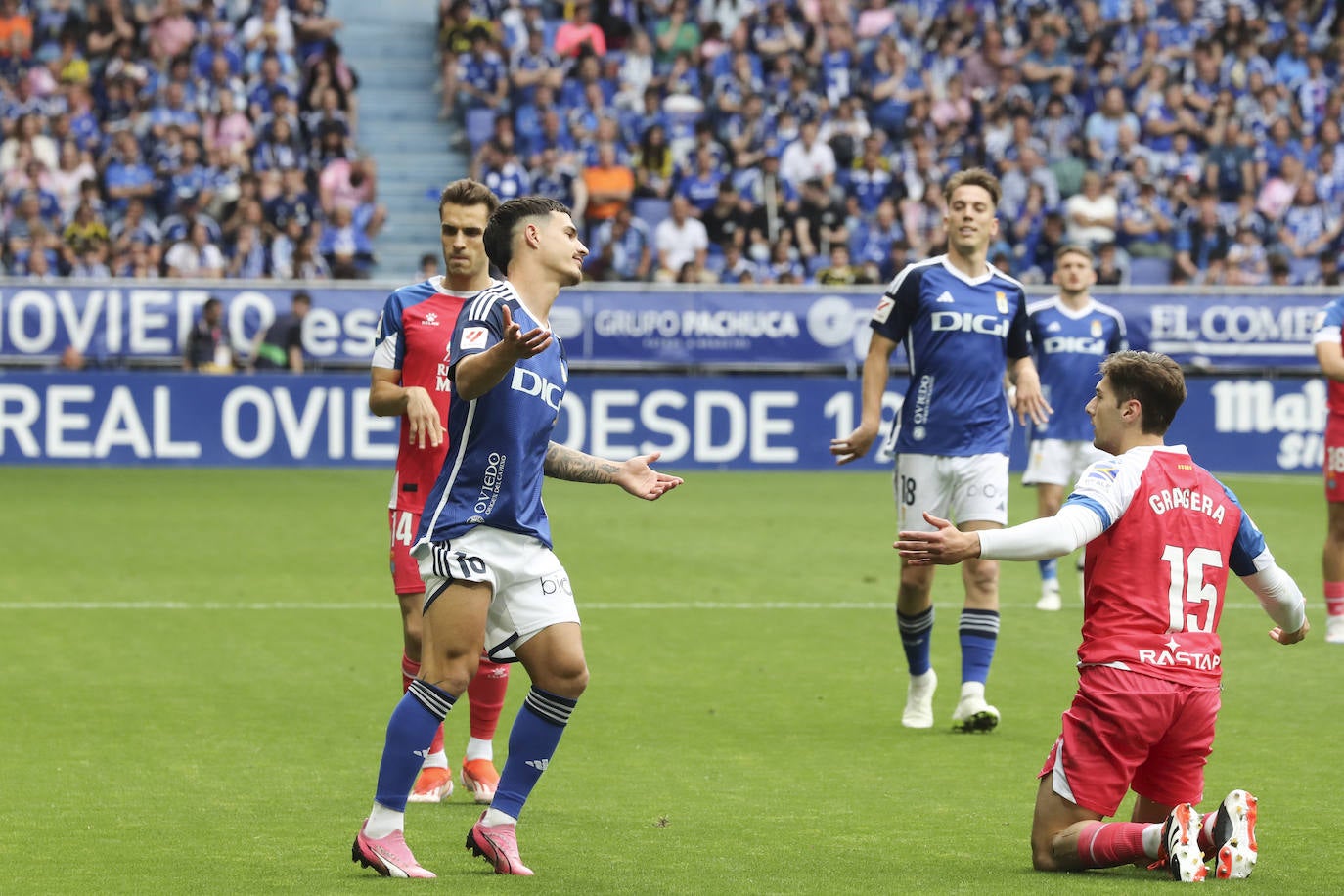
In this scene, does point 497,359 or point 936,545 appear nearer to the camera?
point 936,545

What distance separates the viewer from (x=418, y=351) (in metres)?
7.26

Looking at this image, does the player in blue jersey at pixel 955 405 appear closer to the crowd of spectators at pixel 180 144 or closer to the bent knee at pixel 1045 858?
the bent knee at pixel 1045 858

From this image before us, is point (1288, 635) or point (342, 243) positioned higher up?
point (342, 243)

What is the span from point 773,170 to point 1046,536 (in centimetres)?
2015

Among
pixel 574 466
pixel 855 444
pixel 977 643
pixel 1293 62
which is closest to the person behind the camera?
pixel 574 466

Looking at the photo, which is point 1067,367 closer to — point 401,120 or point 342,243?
point 342,243

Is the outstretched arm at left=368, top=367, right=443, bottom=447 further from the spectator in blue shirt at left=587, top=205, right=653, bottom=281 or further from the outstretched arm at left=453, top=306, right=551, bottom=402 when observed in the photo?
the spectator in blue shirt at left=587, top=205, right=653, bottom=281

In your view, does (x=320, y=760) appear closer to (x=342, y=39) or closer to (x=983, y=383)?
(x=983, y=383)

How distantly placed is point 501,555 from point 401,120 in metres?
23.4

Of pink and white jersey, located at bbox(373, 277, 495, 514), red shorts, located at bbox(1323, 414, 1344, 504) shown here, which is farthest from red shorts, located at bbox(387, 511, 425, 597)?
red shorts, located at bbox(1323, 414, 1344, 504)

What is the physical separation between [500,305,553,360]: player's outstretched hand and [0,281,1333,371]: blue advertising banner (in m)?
15.7

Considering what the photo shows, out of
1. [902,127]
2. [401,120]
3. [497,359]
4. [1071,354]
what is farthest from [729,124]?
[497,359]

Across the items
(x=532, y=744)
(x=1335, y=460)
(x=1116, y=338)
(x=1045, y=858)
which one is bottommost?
(x=1045, y=858)

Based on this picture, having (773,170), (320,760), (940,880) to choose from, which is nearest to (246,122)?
(773,170)
